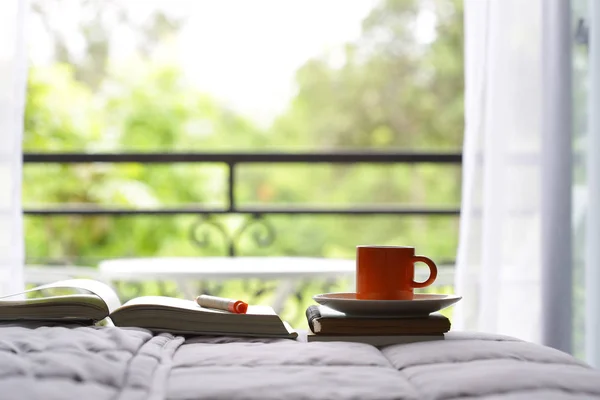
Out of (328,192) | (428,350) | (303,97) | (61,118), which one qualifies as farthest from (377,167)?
(428,350)

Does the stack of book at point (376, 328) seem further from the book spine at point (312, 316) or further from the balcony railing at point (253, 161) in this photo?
the balcony railing at point (253, 161)

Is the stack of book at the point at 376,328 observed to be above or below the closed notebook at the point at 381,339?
above

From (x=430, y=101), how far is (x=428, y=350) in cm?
814

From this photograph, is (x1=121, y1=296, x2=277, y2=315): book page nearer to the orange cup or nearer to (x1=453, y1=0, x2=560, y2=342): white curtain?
the orange cup

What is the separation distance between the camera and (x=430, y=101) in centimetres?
886

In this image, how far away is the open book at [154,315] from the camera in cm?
107

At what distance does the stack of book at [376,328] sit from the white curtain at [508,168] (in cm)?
131

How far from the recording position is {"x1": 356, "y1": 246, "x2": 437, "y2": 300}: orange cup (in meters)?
1.09

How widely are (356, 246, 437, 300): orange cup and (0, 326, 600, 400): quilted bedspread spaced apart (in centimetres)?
10

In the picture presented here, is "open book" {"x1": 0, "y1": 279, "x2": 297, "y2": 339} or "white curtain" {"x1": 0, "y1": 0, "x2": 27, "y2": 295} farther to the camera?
"white curtain" {"x1": 0, "y1": 0, "x2": 27, "y2": 295}

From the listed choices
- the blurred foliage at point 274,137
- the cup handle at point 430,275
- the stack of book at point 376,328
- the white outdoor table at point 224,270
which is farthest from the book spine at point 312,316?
the blurred foliage at point 274,137

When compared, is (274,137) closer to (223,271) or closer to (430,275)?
(223,271)

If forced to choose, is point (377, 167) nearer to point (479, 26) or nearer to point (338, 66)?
point (338, 66)

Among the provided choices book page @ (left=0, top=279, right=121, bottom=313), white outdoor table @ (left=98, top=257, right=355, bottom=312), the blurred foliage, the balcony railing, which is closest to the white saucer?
book page @ (left=0, top=279, right=121, bottom=313)
